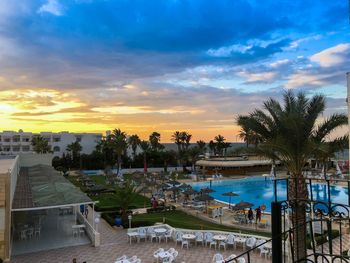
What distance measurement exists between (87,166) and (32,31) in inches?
1984

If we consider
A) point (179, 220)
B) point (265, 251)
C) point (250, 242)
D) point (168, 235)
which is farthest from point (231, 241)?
point (179, 220)

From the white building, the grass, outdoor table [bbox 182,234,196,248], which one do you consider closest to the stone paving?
outdoor table [bbox 182,234,196,248]

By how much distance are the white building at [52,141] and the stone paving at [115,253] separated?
68.4 m

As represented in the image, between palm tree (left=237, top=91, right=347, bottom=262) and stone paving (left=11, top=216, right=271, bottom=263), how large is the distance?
582cm

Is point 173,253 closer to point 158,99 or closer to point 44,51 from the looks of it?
point 44,51

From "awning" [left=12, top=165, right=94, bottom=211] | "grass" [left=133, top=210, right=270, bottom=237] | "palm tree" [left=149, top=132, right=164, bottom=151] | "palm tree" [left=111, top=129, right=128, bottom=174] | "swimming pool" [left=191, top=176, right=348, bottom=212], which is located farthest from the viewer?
"palm tree" [left=149, top=132, right=164, bottom=151]

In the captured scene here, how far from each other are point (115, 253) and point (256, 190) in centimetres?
2812

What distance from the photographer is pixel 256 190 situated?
139 feet

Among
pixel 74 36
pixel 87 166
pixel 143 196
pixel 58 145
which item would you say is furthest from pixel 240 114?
pixel 58 145

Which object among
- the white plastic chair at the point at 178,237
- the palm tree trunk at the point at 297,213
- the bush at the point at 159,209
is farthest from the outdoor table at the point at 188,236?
the bush at the point at 159,209

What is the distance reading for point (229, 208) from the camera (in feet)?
95.9

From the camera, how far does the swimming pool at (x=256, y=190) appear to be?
34688mm

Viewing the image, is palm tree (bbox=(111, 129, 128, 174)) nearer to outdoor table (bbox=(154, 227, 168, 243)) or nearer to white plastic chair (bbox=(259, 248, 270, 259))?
outdoor table (bbox=(154, 227, 168, 243))

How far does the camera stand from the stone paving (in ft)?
53.7
